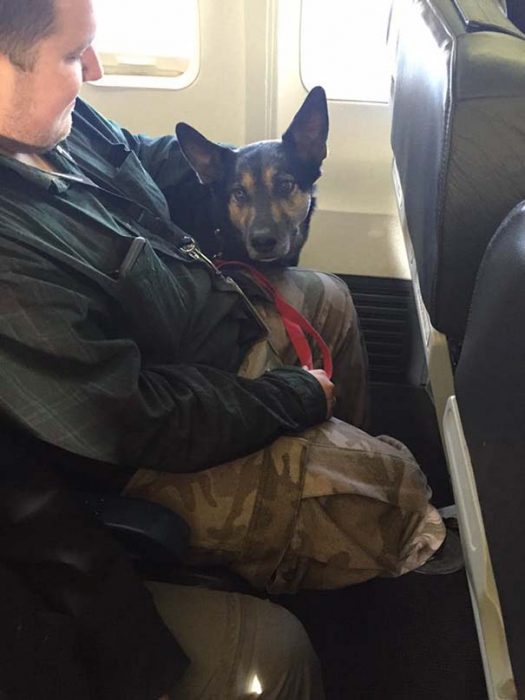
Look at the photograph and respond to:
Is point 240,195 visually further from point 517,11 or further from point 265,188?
point 517,11

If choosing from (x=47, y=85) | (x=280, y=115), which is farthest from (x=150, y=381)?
(x=280, y=115)

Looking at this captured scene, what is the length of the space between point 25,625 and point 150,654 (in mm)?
143

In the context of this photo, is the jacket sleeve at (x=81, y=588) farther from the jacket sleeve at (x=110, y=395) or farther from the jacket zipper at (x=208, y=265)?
the jacket zipper at (x=208, y=265)

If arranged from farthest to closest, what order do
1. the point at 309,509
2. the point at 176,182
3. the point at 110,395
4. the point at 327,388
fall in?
the point at 176,182 → the point at 327,388 → the point at 309,509 → the point at 110,395

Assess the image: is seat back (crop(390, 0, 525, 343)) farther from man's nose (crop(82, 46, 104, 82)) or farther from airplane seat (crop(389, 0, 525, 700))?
man's nose (crop(82, 46, 104, 82))

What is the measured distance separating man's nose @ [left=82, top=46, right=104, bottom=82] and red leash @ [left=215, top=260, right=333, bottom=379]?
1.62ft

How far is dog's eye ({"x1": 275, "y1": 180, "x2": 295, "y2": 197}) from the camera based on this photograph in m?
1.54

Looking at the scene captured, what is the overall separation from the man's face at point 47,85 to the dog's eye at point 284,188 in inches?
27.9

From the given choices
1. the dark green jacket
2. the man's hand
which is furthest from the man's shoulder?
the man's hand

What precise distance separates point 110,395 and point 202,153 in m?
0.80

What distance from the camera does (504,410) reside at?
549mm

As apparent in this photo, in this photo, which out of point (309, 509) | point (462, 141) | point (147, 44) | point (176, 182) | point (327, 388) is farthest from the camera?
point (147, 44)

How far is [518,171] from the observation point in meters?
0.69

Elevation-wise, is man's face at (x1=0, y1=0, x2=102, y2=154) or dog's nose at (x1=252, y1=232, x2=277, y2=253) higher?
man's face at (x1=0, y1=0, x2=102, y2=154)
